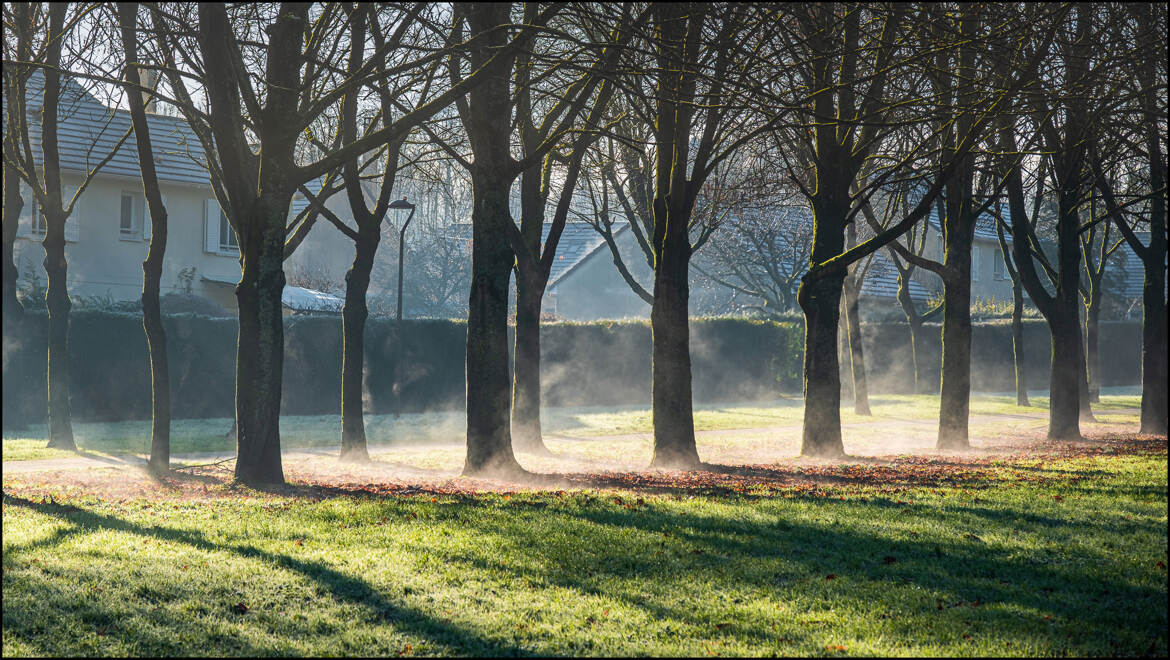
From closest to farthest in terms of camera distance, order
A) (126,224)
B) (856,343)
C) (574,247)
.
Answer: (856,343) → (126,224) → (574,247)

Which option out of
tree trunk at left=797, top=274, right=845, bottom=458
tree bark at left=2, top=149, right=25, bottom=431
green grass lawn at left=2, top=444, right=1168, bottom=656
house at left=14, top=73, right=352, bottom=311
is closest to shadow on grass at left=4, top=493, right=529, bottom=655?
green grass lawn at left=2, top=444, right=1168, bottom=656

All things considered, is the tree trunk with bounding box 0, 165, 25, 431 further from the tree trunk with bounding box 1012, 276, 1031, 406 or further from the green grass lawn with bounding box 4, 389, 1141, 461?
the tree trunk with bounding box 1012, 276, 1031, 406

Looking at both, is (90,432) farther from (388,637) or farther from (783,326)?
(783,326)

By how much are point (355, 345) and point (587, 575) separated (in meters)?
9.48

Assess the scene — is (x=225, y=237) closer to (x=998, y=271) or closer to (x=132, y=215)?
(x=132, y=215)

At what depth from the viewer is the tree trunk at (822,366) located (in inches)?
575

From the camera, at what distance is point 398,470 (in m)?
14.3

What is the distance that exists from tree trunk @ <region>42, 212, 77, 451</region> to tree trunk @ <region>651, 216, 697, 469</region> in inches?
384

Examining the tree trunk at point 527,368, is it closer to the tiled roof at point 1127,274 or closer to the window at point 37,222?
the window at point 37,222

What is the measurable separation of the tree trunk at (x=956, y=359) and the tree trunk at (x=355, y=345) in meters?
9.73

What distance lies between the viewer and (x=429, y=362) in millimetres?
25312

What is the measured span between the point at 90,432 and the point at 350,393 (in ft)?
24.2

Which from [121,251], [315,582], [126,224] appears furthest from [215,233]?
[315,582]

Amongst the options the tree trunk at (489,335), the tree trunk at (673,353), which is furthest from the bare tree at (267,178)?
the tree trunk at (673,353)
